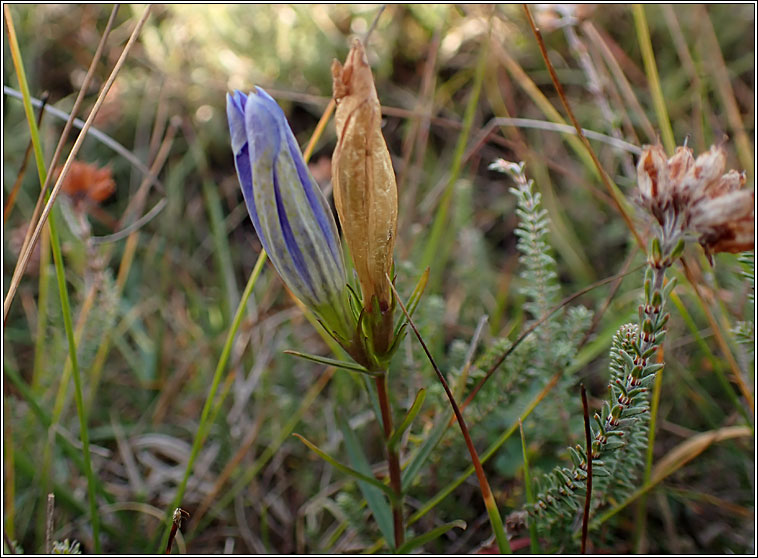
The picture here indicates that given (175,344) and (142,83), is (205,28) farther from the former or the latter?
(175,344)

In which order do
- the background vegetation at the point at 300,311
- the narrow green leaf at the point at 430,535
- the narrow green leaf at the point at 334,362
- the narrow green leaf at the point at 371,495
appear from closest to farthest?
1. the narrow green leaf at the point at 334,362
2. the narrow green leaf at the point at 430,535
3. the narrow green leaf at the point at 371,495
4. the background vegetation at the point at 300,311

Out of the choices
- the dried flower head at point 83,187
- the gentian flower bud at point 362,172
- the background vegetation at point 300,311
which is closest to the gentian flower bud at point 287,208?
the gentian flower bud at point 362,172

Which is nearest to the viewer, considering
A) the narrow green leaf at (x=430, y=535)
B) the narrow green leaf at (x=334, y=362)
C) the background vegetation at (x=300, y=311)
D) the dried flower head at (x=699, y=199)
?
the dried flower head at (x=699, y=199)

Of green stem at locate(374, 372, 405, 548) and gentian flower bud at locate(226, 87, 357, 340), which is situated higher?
gentian flower bud at locate(226, 87, 357, 340)

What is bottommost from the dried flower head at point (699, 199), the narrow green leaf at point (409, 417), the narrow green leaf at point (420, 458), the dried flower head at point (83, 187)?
the narrow green leaf at point (420, 458)

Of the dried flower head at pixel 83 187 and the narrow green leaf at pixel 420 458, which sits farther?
the dried flower head at pixel 83 187

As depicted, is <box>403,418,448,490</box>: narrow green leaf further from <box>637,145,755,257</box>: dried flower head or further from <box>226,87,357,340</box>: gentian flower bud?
<box>637,145,755,257</box>: dried flower head

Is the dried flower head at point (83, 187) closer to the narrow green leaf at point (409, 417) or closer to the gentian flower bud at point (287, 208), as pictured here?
the gentian flower bud at point (287, 208)

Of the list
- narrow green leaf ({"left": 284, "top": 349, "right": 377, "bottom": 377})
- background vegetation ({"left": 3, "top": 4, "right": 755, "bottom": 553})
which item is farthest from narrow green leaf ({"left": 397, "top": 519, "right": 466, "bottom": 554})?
narrow green leaf ({"left": 284, "top": 349, "right": 377, "bottom": 377})
